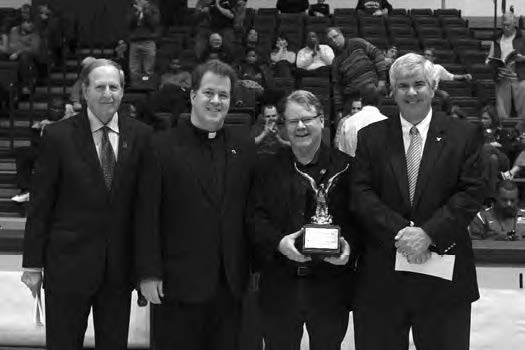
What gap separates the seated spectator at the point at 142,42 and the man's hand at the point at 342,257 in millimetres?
8441

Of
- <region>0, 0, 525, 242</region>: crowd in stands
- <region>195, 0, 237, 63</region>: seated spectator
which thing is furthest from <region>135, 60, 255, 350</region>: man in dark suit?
<region>195, 0, 237, 63</region>: seated spectator

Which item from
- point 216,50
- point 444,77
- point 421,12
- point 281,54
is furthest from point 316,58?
point 421,12

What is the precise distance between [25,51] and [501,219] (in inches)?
305

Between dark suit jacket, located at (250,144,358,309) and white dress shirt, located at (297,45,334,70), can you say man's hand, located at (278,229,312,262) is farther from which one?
white dress shirt, located at (297,45,334,70)

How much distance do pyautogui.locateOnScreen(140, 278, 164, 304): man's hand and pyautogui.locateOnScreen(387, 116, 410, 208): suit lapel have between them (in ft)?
3.63

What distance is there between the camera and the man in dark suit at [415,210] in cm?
362

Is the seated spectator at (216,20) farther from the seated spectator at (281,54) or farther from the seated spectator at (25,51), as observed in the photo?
the seated spectator at (25,51)

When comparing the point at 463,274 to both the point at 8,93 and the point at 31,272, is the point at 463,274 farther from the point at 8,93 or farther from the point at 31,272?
the point at 8,93

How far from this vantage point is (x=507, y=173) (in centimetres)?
942

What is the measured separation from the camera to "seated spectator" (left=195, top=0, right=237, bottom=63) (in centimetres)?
1230

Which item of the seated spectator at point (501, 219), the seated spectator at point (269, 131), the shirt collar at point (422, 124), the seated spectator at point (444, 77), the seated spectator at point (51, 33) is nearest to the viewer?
the shirt collar at point (422, 124)

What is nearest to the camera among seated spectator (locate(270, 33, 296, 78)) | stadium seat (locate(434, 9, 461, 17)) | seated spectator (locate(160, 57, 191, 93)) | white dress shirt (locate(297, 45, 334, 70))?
seated spectator (locate(160, 57, 191, 93))

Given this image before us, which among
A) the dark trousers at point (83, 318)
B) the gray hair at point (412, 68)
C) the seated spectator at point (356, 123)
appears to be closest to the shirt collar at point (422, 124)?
the gray hair at point (412, 68)

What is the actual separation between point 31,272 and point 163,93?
6.26 metres
